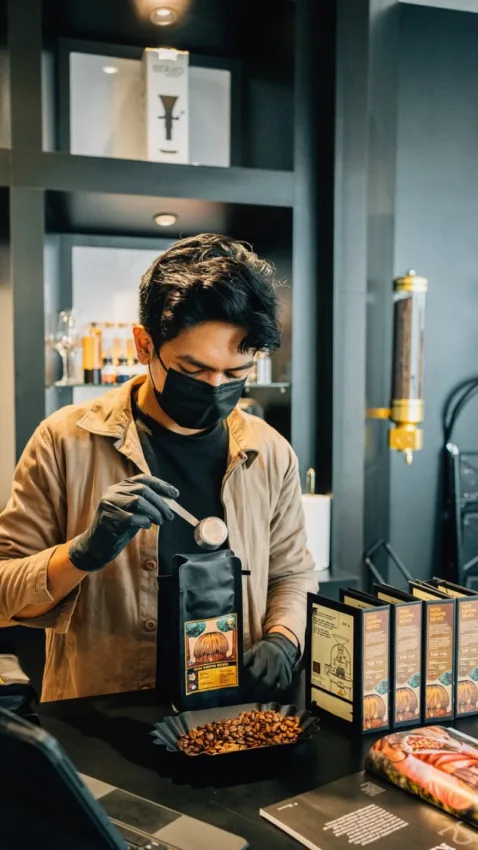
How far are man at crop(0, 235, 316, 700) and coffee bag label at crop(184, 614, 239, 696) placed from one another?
10cm

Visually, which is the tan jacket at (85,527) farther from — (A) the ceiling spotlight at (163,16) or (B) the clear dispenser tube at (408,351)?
(A) the ceiling spotlight at (163,16)

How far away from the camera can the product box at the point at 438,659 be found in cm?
134

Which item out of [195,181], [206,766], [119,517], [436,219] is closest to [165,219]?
[195,181]

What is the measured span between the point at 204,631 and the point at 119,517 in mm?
249

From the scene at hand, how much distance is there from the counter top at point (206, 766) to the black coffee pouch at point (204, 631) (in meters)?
0.09

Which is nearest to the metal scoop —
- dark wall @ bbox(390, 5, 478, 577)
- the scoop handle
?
the scoop handle

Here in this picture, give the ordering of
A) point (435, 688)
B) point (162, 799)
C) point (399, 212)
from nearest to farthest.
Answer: point (162, 799)
point (435, 688)
point (399, 212)

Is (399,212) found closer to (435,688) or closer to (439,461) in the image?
(439,461)

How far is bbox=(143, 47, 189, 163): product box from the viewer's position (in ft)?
9.30

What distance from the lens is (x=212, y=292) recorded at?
1519 millimetres

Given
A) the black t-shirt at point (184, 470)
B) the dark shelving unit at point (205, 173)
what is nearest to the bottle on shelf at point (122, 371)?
the dark shelving unit at point (205, 173)

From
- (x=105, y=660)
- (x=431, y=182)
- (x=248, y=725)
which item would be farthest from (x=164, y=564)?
(x=431, y=182)

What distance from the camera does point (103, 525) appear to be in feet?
4.44

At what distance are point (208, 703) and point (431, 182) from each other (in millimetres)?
2970
